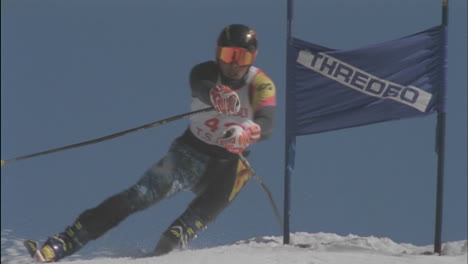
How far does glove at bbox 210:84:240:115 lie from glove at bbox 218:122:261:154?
11cm

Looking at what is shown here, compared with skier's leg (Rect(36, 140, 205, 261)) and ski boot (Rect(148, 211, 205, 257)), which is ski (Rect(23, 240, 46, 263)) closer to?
skier's leg (Rect(36, 140, 205, 261))

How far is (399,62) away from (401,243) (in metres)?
1.35

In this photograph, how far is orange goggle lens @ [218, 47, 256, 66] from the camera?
148 inches

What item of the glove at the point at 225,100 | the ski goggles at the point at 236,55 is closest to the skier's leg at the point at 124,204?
the glove at the point at 225,100

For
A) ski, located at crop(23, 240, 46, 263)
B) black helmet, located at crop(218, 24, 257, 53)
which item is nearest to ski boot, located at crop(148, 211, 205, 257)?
ski, located at crop(23, 240, 46, 263)

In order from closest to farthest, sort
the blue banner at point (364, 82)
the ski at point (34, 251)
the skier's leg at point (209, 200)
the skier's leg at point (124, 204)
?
the ski at point (34, 251) → the skier's leg at point (124, 204) → the skier's leg at point (209, 200) → the blue banner at point (364, 82)

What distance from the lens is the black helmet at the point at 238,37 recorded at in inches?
147

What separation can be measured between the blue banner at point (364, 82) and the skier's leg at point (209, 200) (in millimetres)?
517

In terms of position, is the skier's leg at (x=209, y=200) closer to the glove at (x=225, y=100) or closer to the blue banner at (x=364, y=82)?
the glove at (x=225, y=100)

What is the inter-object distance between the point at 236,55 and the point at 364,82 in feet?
3.23

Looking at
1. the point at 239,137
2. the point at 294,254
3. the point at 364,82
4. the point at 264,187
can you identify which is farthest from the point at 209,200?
the point at 364,82

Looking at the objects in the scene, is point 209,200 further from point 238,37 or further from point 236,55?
point 238,37

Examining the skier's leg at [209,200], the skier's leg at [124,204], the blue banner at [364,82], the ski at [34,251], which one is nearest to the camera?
the ski at [34,251]

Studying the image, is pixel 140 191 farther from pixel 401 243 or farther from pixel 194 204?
pixel 401 243
